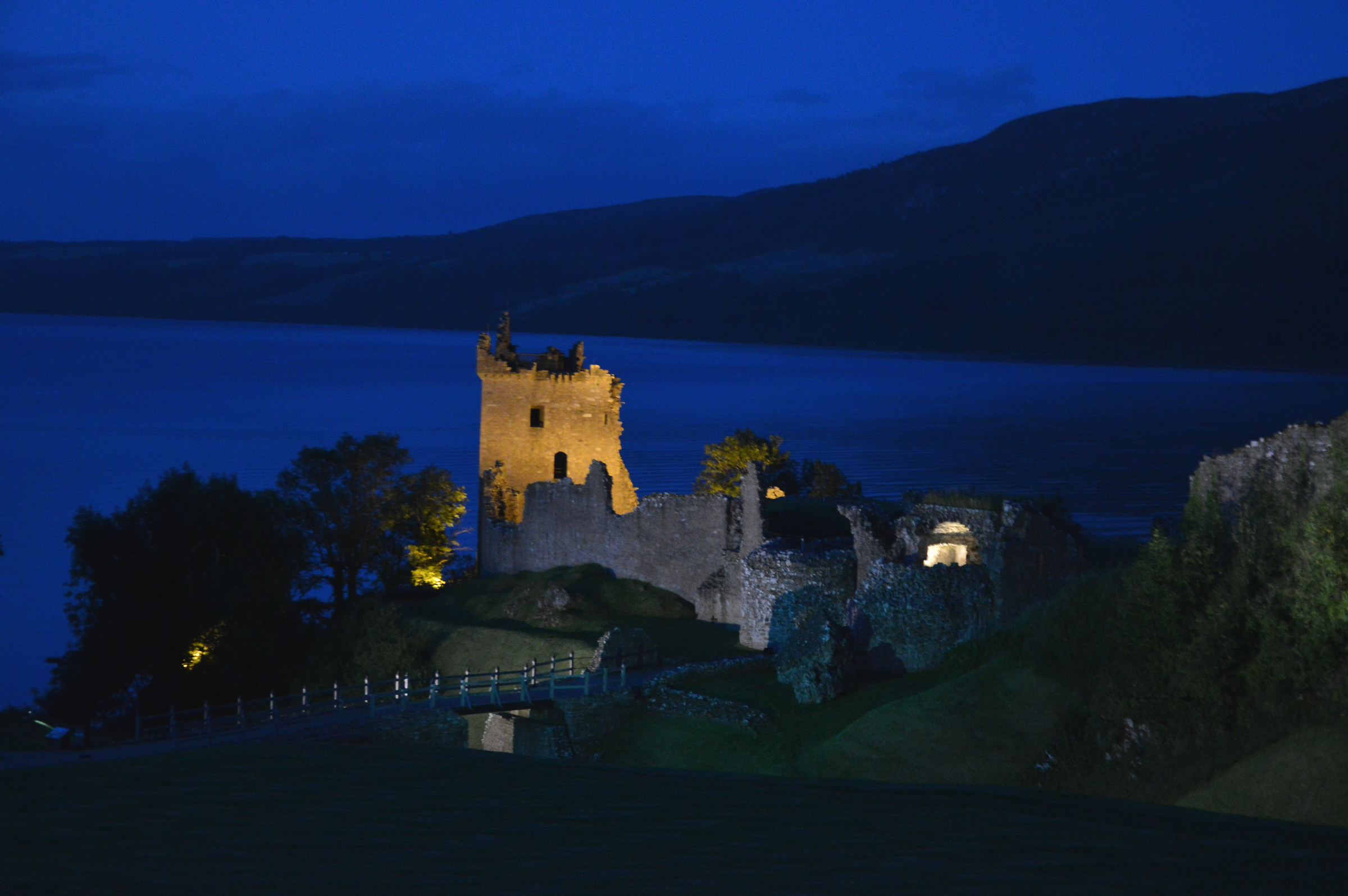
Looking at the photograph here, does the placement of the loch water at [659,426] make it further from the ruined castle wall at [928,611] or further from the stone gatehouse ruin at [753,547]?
the ruined castle wall at [928,611]

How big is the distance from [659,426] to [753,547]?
8348 cm

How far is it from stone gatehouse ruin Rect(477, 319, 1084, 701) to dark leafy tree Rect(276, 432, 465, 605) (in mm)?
2215

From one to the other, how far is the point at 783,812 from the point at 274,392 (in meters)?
147

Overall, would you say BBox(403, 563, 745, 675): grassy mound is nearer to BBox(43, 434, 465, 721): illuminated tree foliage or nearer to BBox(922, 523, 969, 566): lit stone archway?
BBox(43, 434, 465, 721): illuminated tree foliage

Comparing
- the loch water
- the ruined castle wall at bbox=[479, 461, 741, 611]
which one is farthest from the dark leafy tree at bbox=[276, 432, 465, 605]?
the loch water

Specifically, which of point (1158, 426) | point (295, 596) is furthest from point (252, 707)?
point (1158, 426)

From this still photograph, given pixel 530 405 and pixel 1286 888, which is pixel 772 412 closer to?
pixel 530 405

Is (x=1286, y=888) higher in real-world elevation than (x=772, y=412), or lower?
lower

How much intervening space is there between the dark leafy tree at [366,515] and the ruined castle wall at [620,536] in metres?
2.98

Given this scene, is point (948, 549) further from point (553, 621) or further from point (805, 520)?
point (553, 621)

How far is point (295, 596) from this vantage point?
186 ft

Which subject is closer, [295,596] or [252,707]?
[252,707]

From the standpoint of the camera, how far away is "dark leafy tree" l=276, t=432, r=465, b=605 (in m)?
46.0

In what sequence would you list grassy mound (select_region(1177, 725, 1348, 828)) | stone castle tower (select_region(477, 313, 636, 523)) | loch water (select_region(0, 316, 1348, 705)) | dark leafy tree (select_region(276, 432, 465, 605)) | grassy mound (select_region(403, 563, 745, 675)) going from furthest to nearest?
loch water (select_region(0, 316, 1348, 705)) → stone castle tower (select_region(477, 313, 636, 523)) → dark leafy tree (select_region(276, 432, 465, 605)) → grassy mound (select_region(403, 563, 745, 675)) → grassy mound (select_region(1177, 725, 1348, 828))
